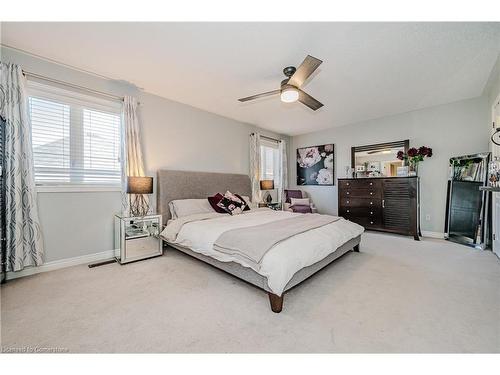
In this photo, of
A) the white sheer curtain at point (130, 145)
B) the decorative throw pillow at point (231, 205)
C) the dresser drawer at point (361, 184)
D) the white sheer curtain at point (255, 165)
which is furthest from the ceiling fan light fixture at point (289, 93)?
the dresser drawer at point (361, 184)

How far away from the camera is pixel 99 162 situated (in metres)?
3.15

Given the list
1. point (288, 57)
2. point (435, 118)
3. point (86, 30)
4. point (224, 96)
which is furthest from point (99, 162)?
point (435, 118)

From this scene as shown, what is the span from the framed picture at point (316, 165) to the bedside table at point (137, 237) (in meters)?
4.28

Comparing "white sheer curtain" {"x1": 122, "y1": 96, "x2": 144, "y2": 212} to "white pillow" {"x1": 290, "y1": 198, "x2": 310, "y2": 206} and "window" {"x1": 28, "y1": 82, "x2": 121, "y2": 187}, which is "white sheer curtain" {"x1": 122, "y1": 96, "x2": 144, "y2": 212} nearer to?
"window" {"x1": 28, "y1": 82, "x2": 121, "y2": 187}

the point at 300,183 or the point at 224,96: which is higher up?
the point at 224,96

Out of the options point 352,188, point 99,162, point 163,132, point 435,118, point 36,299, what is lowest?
point 36,299

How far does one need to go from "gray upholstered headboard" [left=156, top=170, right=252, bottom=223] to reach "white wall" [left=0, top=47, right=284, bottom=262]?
189 mm

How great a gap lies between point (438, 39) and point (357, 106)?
6.32ft

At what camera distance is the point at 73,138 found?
2.94 metres

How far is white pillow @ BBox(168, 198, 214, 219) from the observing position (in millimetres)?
3548

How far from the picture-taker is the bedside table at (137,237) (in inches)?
117

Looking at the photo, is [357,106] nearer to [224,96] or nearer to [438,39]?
[438,39]

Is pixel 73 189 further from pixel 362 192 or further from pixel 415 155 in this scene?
pixel 415 155
